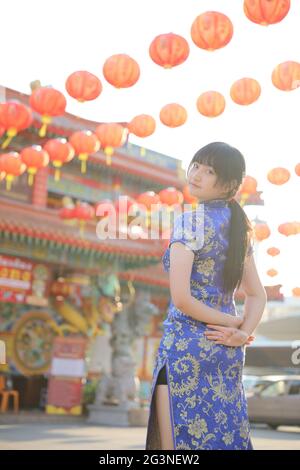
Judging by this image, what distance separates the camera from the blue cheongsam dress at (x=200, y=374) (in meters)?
2.34

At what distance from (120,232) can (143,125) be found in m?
7.62

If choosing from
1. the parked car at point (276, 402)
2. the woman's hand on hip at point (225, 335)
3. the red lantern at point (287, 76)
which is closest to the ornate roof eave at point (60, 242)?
the parked car at point (276, 402)

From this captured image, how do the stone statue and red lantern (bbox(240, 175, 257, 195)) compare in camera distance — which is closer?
red lantern (bbox(240, 175, 257, 195))

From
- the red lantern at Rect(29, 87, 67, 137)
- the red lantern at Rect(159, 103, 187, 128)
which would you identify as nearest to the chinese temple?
the red lantern at Rect(29, 87, 67, 137)

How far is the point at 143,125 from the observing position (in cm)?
966

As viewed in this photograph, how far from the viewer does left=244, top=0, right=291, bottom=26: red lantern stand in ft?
21.8

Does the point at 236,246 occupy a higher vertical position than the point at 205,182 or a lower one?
lower

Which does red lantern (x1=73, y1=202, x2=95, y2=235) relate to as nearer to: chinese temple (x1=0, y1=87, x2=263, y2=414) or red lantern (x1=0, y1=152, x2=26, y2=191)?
chinese temple (x1=0, y1=87, x2=263, y2=414)

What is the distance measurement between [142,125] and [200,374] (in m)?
7.55

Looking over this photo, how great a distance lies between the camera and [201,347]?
7.79 ft

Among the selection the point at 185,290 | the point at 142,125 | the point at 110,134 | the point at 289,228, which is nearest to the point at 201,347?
the point at 185,290

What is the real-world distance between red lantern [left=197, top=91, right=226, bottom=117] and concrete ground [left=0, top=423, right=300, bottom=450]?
14.5 ft

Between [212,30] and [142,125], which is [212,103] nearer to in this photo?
[142,125]
